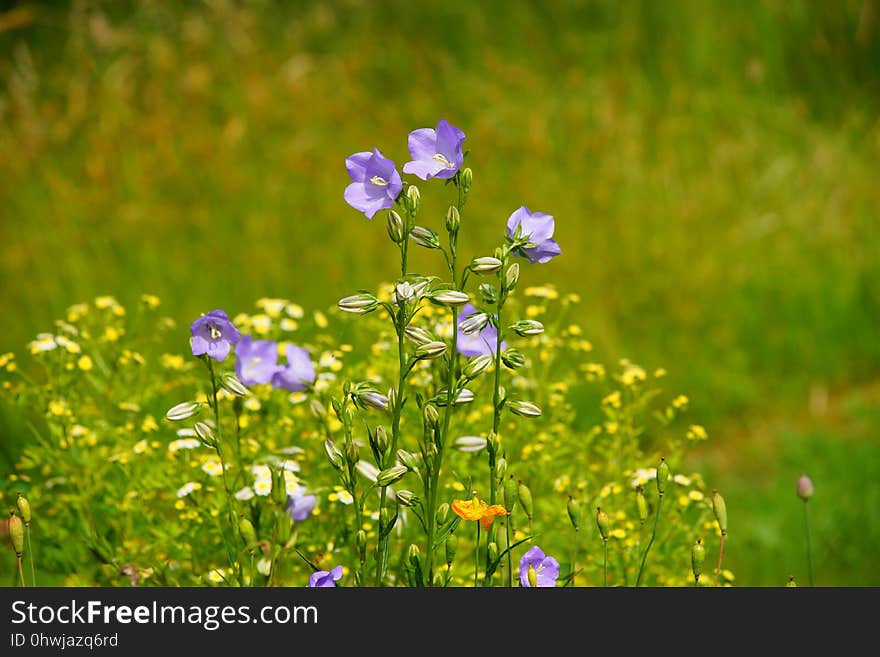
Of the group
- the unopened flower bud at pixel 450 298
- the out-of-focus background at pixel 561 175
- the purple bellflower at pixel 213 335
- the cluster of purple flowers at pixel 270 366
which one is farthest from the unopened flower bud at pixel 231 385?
the out-of-focus background at pixel 561 175

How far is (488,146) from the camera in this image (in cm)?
576

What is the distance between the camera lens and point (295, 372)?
93.7 inches

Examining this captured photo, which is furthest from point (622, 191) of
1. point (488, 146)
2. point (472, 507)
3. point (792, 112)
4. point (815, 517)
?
point (472, 507)

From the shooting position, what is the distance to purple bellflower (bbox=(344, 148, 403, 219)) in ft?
5.65

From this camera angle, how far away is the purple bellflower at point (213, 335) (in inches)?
A: 73.5

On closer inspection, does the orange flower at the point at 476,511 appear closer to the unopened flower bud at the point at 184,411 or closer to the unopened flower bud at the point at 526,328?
the unopened flower bud at the point at 526,328

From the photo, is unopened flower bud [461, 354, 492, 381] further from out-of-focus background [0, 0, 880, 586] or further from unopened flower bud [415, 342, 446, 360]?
out-of-focus background [0, 0, 880, 586]

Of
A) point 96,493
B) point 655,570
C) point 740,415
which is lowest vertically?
point 655,570

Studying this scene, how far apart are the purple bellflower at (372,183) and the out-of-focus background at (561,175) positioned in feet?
7.34

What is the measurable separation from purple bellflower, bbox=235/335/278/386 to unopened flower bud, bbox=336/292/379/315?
688 mm

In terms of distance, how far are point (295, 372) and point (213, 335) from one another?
480mm
